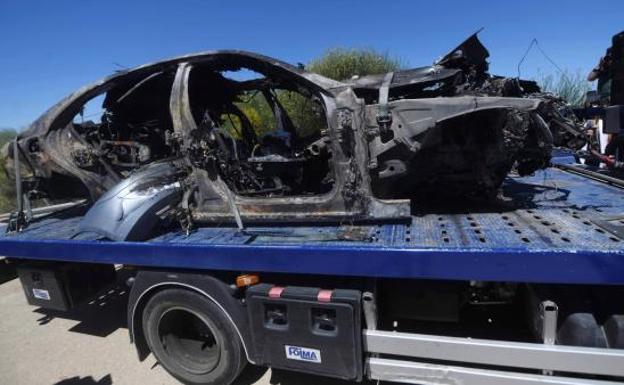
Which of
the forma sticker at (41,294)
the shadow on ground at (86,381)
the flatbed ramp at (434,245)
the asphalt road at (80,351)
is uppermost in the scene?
the flatbed ramp at (434,245)

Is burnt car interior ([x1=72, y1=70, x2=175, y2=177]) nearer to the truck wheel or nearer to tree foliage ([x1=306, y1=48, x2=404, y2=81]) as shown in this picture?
the truck wheel

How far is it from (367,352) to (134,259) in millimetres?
1788

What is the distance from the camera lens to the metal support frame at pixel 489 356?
2.09 m

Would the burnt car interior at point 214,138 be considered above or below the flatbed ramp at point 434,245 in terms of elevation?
above

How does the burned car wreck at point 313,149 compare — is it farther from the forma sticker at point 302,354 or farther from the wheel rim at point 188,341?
the forma sticker at point 302,354

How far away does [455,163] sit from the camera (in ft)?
10.0

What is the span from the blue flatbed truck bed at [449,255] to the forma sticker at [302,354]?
9cm

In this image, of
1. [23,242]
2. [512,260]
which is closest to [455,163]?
[512,260]

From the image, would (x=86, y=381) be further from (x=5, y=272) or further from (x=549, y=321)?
(x=549, y=321)

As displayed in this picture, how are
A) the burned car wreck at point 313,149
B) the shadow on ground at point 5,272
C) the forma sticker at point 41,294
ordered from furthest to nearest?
the shadow on ground at point 5,272 → the forma sticker at point 41,294 → the burned car wreck at point 313,149

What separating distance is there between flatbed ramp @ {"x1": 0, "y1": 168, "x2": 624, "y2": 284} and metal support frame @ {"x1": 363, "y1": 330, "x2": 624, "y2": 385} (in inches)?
14.3

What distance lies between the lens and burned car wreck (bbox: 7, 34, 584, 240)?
2.88 metres

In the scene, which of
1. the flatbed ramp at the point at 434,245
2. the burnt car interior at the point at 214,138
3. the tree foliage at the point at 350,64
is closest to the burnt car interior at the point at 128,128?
the burnt car interior at the point at 214,138

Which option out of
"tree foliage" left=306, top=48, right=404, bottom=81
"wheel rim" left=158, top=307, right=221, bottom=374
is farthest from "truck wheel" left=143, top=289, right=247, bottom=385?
"tree foliage" left=306, top=48, right=404, bottom=81
